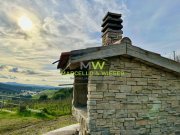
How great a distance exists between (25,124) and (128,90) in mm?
9915

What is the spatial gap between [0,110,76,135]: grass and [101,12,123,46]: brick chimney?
21.7 feet

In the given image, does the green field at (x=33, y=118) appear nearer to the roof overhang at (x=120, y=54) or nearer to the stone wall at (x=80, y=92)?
the stone wall at (x=80, y=92)

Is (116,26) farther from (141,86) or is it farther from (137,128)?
(137,128)

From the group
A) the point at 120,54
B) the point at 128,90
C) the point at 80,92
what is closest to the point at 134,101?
the point at 128,90

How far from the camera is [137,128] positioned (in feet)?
20.7

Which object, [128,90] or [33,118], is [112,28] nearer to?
[128,90]

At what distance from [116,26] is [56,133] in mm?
4858

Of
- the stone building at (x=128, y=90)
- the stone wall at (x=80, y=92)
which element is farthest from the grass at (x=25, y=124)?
the stone building at (x=128, y=90)

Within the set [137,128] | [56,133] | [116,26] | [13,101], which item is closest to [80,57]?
[137,128]

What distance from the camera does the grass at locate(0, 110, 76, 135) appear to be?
1267cm

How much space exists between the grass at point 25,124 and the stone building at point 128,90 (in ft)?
23.6

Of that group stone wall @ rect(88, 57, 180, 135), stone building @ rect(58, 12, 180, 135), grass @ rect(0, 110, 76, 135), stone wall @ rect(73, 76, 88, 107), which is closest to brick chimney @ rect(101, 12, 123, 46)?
stone wall @ rect(73, 76, 88, 107)

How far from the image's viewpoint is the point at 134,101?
6316 millimetres

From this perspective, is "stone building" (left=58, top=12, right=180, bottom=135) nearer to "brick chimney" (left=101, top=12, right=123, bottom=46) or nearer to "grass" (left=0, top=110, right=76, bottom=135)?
"brick chimney" (left=101, top=12, right=123, bottom=46)
